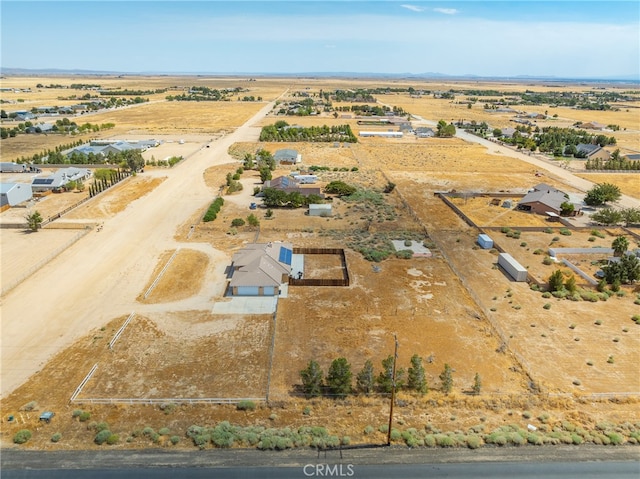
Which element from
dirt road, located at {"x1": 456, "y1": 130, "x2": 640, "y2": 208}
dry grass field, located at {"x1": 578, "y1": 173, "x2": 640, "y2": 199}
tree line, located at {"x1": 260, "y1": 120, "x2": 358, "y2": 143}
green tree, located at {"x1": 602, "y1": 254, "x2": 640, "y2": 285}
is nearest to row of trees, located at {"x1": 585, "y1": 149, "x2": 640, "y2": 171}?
dry grass field, located at {"x1": 578, "y1": 173, "x2": 640, "y2": 199}

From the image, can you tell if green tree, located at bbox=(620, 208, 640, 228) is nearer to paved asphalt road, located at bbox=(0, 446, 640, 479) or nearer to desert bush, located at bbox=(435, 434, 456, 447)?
paved asphalt road, located at bbox=(0, 446, 640, 479)

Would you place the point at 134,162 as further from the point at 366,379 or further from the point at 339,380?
the point at 366,379

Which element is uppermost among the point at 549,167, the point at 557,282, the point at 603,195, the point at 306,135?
the point at 306,135

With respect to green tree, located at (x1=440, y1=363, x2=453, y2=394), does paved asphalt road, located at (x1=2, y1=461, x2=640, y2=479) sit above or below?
below

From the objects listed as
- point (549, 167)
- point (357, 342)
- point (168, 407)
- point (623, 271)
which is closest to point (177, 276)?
point (168, 407)

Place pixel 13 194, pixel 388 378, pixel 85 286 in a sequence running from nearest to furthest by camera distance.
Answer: pixel 388 378 < pixel 85 286 < pixel 13 194

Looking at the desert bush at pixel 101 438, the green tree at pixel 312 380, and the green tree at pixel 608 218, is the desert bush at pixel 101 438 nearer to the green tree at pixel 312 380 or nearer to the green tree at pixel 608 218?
the green tree at pixel 312 380

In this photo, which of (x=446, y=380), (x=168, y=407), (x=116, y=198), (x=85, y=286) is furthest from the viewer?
(x=116, y=198)
